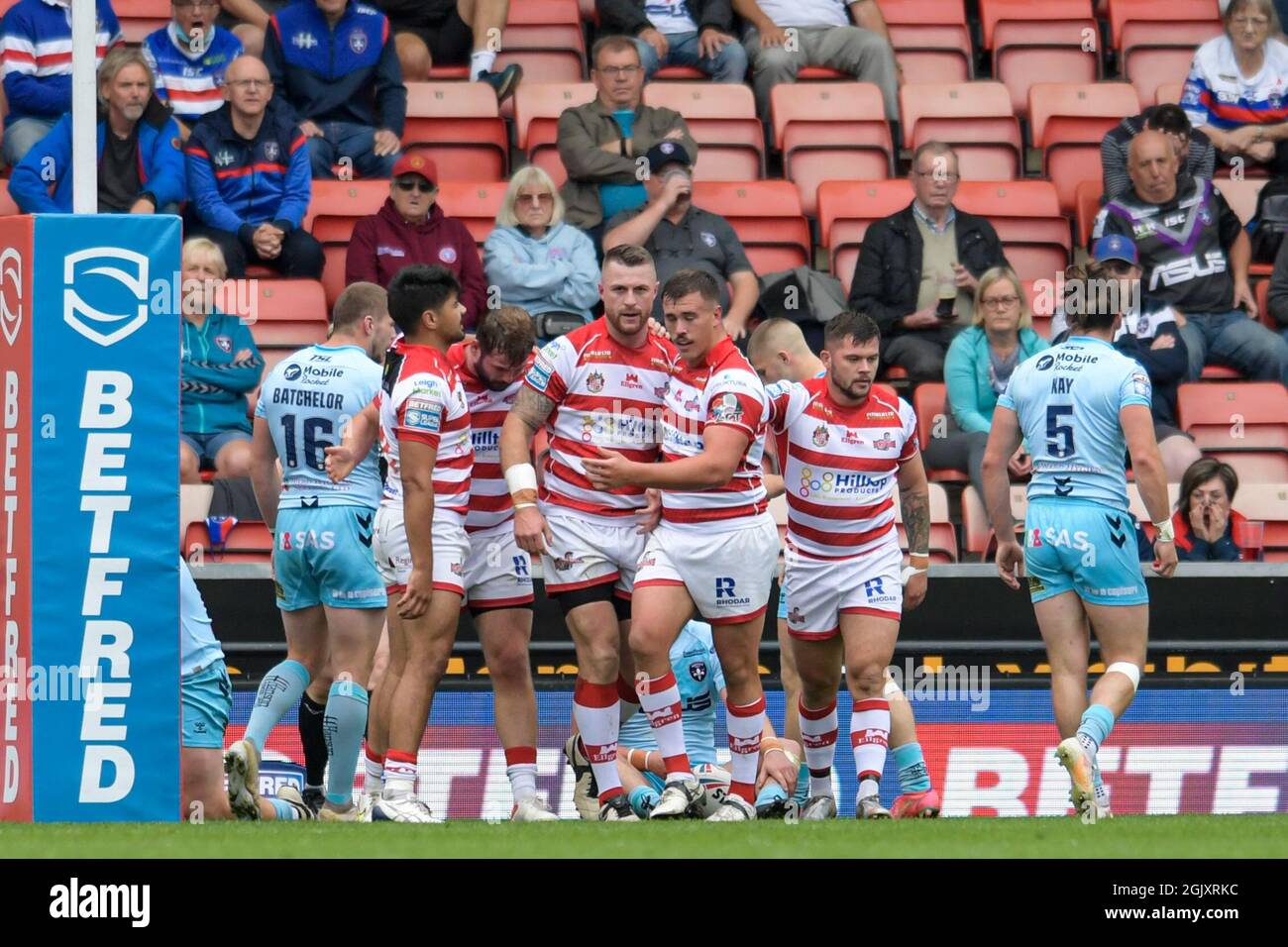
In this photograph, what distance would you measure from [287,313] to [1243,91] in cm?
646

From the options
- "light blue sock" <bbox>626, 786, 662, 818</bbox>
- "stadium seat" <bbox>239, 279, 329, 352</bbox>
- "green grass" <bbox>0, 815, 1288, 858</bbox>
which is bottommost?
"light blue sock" <bbox>626, 786, 662, 818</bbox>

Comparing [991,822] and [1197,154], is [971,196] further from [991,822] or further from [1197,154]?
[991,822]

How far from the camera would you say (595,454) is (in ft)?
27.0

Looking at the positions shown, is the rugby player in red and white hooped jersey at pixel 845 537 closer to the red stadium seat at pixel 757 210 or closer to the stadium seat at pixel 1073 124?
the red stadium seat at pixel 757 210

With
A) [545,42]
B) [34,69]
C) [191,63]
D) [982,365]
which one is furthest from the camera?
[545,42]

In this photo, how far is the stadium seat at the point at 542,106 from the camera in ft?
43.4

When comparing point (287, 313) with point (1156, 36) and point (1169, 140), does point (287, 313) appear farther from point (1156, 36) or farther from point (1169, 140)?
point (1156, 36)

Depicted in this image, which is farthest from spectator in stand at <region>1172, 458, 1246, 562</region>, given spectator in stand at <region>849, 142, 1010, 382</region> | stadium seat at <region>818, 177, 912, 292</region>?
stadium seat at <region>818, 177, 912, 292</region>

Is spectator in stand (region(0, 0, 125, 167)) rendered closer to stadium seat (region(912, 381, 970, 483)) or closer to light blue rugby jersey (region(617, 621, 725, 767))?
stadium seat (region(912, 381, 970, 483))

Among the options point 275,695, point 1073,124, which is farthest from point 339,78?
point 275,695

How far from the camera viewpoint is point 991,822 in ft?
24.7

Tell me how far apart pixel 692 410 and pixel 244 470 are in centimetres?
380

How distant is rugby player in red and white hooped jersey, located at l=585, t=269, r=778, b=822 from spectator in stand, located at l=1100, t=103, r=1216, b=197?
5531 millimetres

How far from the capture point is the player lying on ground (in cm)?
850
